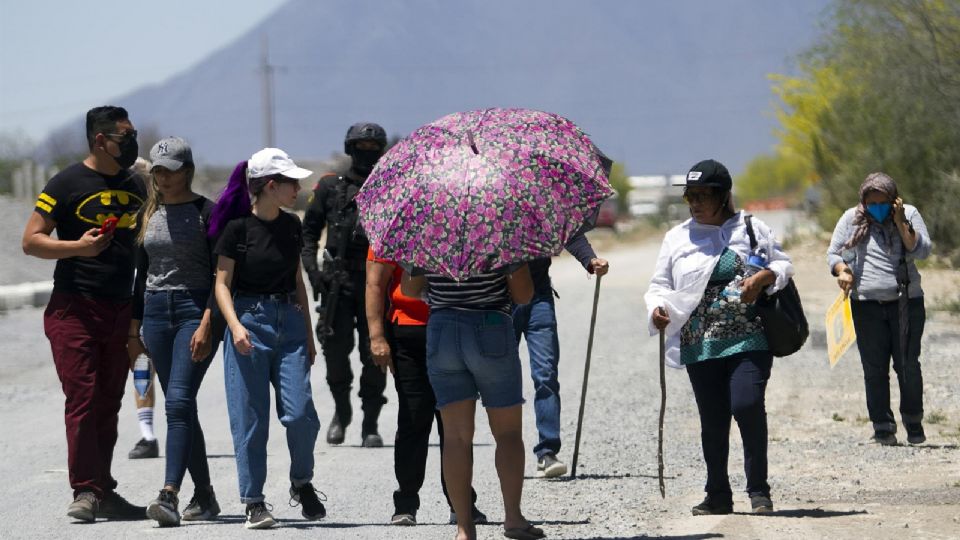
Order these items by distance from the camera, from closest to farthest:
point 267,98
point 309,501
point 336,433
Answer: point 309,501 → point 336,433 → point 267,98

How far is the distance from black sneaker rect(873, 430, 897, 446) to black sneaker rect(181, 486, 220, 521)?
16.6ft

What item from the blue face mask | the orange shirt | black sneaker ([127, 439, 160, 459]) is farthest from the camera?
black sneaker ([127, 439, 160, 459])

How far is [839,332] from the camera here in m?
12.2

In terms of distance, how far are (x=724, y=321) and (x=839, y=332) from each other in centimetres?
370

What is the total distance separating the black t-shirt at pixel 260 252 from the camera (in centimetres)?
859

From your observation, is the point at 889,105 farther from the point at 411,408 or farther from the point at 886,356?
the point at 411,408

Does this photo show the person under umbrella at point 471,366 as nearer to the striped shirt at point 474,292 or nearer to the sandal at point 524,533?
the striped shirt at point 474,292

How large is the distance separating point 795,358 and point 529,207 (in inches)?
497

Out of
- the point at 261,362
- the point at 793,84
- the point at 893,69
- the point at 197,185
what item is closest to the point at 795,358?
the point at 893,69

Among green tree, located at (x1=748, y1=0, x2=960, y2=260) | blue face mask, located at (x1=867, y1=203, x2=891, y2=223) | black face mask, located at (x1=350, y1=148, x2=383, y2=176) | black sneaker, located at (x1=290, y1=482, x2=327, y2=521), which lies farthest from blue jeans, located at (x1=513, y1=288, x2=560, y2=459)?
green tree, located at (x1=748, y1=0, x2=960, y2=260)

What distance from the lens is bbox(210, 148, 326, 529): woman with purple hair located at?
860 centimetres

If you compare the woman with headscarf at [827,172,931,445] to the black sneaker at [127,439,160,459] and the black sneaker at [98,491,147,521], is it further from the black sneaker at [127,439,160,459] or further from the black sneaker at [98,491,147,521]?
the black sneaker at [98,491,147,521]

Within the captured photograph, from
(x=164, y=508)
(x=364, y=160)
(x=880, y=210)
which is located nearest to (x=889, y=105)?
(x=880, y=210)

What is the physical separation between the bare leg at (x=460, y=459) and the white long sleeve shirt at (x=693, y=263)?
54.4 inches
